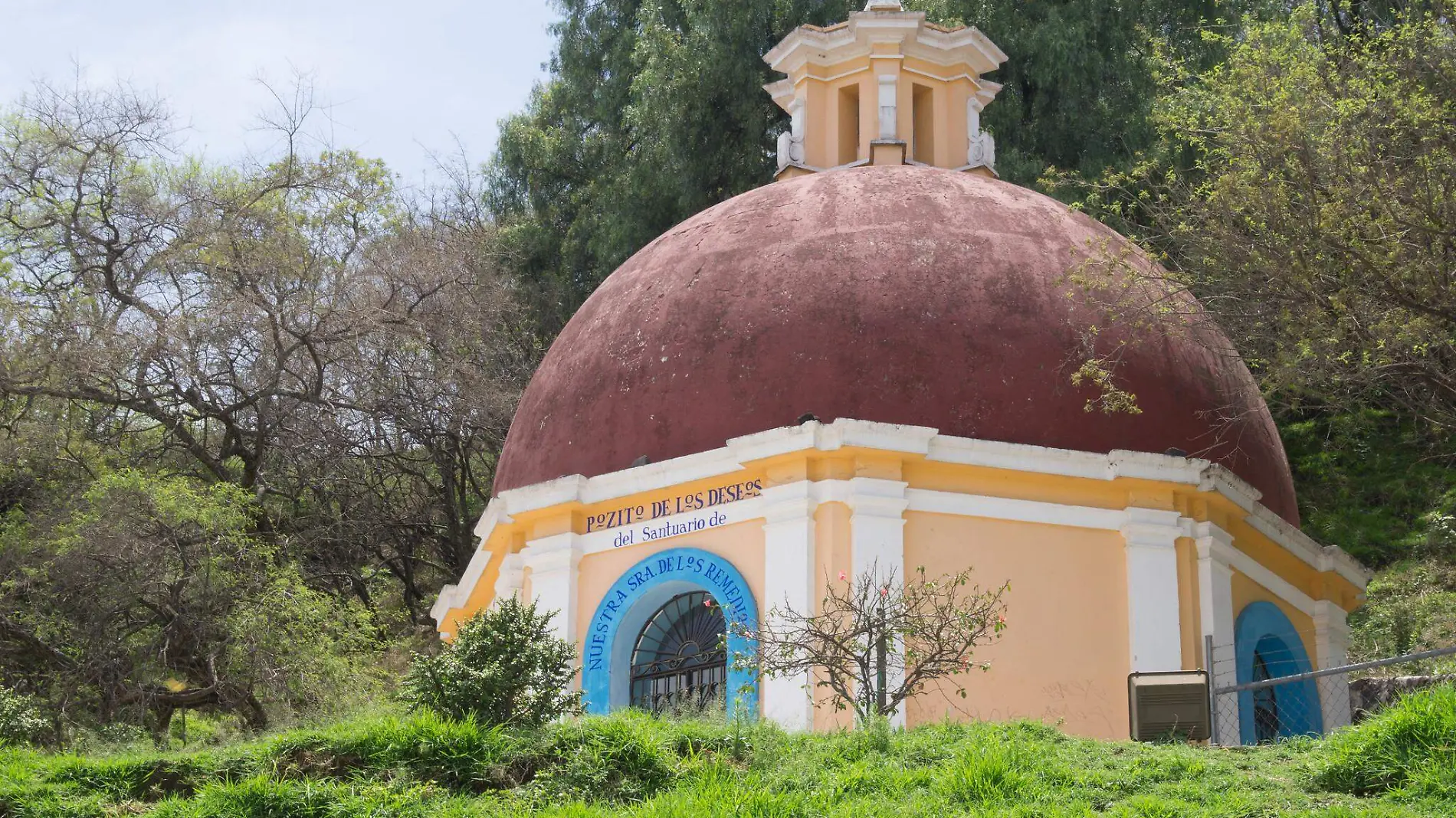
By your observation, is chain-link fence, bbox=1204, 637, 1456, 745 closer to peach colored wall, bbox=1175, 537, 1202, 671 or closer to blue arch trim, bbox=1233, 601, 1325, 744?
blue arch trim, bbox=1233, 601, 1325, 744

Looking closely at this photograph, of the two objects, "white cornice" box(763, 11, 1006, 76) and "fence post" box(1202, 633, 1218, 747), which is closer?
"fence post" box(1202, 633, 1218, 747)

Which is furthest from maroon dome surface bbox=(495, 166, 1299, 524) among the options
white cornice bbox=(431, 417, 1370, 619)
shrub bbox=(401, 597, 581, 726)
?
shrub bbox=(401, 597, 581, 726)

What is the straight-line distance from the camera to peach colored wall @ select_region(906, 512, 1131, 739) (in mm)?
13133

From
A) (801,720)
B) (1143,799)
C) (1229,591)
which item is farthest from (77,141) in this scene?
(1143,799)

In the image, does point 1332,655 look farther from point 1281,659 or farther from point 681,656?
point 681,656

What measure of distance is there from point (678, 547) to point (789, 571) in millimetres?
1090

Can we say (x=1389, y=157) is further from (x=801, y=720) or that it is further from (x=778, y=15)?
(x=778, y=15)

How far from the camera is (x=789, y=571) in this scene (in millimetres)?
13367

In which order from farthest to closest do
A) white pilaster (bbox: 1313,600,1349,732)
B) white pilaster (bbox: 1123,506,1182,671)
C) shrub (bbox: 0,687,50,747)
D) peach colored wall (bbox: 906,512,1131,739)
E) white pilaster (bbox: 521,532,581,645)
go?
white pilaster (bbox: 1313,600,1349,732)
white pilaster (bbox: 521,532,581,645)
white pilaster (bbox: 1123,506,1182,671)
peach colored wall (bbox: 906,512,1131,739)
shrub (bbox: 0,687,50,747)

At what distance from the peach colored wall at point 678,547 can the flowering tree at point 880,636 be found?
0.56 meters

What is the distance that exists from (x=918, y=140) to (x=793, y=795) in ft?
33.4

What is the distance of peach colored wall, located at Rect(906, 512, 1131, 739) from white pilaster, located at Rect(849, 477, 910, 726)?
0.12 metres

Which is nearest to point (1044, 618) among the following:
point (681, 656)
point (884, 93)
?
point (681, 656)

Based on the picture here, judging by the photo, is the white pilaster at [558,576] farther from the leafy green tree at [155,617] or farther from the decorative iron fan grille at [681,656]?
the leafy green tree at [155,617]
